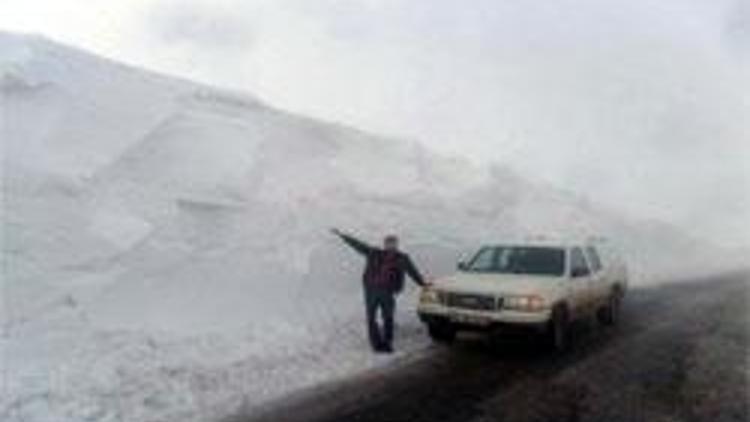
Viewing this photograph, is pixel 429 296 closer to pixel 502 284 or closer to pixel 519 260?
pixel 502 284

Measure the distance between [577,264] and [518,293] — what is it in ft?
8.43

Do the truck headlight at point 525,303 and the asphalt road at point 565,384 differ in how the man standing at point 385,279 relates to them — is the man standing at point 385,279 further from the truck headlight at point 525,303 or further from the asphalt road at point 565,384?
the truck headlight at point 525,303

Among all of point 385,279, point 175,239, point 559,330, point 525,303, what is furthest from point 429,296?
point 175,239

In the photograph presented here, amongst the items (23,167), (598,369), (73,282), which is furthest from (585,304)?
(23,167)

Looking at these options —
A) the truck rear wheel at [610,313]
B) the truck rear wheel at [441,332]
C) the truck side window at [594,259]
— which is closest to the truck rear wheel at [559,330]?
the truck rear wheel at [441,332]

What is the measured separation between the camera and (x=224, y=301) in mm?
17812

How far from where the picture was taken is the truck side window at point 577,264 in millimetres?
17056

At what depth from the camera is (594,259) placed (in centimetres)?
1927

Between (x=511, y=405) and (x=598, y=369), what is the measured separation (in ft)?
9.89

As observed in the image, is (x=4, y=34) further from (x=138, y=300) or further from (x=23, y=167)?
(x=138, y=300)

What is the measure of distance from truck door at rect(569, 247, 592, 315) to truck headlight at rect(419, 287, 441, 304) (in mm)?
2213

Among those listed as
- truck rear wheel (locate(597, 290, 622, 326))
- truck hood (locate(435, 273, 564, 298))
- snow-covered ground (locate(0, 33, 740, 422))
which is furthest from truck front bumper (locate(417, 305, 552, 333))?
truck rear wheel (locate(597, 290, 622, 326))

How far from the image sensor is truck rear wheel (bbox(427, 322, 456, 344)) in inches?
625

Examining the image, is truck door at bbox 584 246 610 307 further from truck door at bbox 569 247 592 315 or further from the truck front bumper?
the truck front bumper
